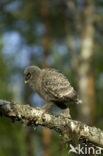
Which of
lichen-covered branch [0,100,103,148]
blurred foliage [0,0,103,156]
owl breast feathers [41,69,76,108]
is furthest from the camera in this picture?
blurred foliage [0,0,103,156]

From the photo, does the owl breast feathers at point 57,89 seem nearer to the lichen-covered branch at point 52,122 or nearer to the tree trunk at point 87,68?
the lichen-covered branch at point 52,122

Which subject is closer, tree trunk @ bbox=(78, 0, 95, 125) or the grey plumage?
the grey plumage

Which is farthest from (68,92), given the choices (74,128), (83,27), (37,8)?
(37,8)

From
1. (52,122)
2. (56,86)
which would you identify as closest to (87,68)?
(56,86)

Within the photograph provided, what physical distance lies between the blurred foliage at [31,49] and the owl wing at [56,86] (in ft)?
9.80

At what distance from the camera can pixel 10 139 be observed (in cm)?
1137

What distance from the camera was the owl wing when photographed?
6.46 m

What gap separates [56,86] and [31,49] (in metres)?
13.9

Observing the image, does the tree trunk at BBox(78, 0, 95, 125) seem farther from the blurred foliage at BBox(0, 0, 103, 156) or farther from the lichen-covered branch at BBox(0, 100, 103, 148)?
the lichen-covered branch at BBox(0, 100, 103, 148)

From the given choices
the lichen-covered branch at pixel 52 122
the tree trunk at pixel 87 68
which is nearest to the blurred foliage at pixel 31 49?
the tree trunk at pixel 87 68

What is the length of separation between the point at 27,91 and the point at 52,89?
1335 cm

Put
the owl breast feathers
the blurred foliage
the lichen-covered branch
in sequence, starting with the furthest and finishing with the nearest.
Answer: the blurred foliage < the owl breast feathers < the lichen-covered branch

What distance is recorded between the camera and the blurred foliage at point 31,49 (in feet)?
36.2

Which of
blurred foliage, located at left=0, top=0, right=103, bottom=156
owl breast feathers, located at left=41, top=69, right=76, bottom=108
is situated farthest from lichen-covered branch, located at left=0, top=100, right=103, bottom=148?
blurred foliage, located at left=0, top=0, right=103, bottom=156
